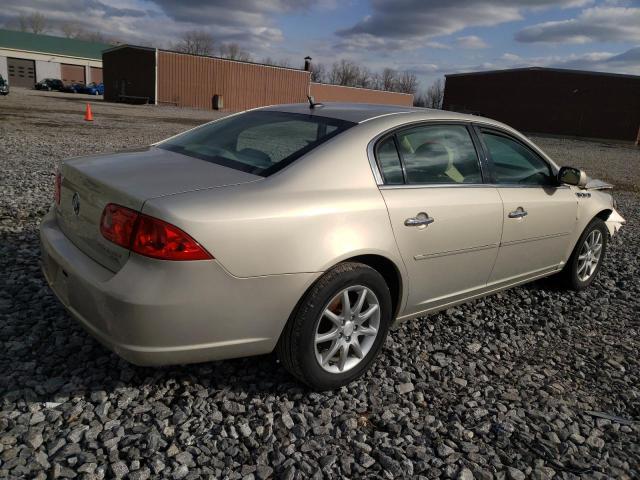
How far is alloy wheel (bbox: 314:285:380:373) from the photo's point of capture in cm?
273

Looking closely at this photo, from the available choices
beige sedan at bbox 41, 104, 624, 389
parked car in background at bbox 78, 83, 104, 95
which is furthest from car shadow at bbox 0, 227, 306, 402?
parked car in background at bbox 78, 83, 104, 95

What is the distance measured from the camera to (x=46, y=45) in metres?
66.8

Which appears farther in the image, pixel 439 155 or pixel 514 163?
pixel 514 163

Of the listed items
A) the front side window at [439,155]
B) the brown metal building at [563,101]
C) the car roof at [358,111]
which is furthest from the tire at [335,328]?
the brown metal building at [563,101]

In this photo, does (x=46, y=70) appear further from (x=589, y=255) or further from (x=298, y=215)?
(x=298, y=215)

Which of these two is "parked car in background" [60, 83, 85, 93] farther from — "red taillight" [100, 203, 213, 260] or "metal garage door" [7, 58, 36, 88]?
"red taillight" [100, 203, 213, 260]

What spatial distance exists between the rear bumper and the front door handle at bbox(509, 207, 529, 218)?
1786 mm

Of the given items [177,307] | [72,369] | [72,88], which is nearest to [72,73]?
[72,88]

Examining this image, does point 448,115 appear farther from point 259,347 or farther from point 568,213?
point 259,347

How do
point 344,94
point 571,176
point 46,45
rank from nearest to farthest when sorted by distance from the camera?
point 571,176 → point 344,94 → point 46,45

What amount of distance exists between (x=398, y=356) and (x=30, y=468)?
6.88 feet

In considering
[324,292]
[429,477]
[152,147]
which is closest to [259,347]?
[324,292]

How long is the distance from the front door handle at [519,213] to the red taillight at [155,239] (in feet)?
7.46

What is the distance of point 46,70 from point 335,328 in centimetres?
7307
